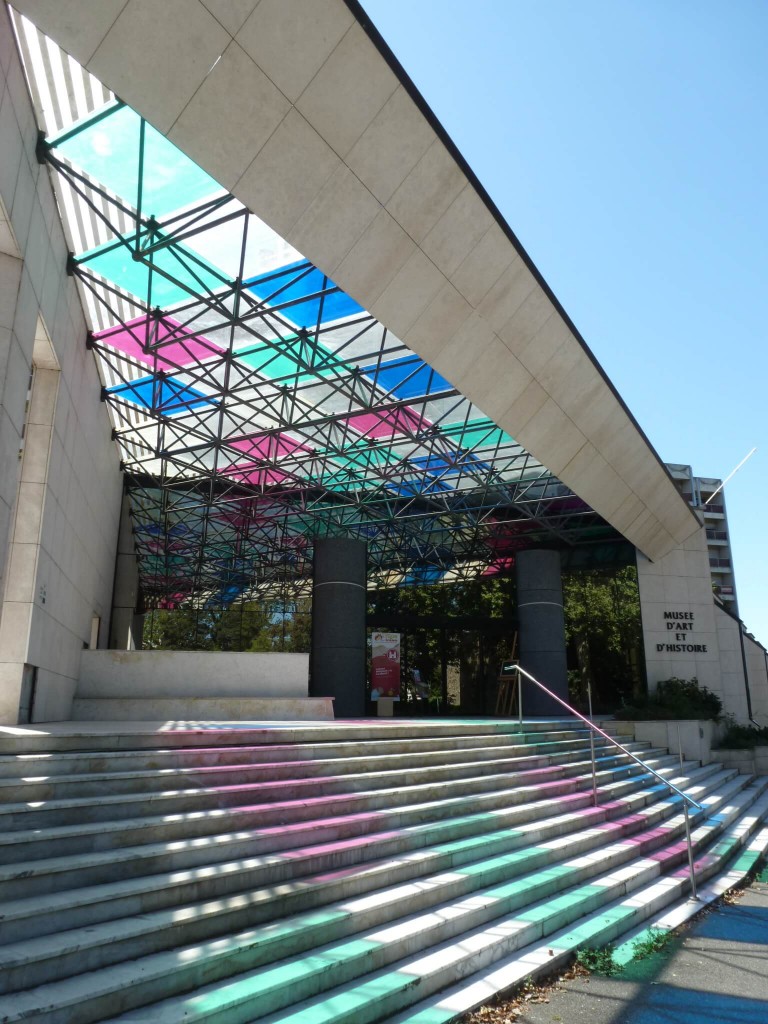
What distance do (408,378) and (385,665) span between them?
9846 millimetres

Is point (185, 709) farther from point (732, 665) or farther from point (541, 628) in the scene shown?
point (732, 665)

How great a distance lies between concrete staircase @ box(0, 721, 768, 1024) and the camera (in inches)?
174

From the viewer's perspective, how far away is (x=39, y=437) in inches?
421

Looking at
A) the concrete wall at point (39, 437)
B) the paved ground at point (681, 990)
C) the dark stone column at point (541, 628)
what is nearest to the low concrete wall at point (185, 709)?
the concrete wall at point (39, 437)

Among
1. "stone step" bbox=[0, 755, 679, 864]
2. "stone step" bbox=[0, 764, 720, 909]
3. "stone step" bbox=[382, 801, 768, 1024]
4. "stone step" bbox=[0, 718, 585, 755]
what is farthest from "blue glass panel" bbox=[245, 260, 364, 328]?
"stone step" bbox=[382, 801, 768, 1024]

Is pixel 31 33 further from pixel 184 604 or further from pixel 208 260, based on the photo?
pixel 184 604

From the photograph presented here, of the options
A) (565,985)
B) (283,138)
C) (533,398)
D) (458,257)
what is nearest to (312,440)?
(533,398)

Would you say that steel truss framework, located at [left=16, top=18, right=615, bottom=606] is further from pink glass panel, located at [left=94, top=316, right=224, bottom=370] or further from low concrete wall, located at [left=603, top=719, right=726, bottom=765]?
low concrete wall, located at [left=603, top=719, right=726, bottom=765]

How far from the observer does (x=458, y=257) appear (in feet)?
34.3

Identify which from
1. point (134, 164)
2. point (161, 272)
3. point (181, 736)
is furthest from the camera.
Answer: point (161, 272)

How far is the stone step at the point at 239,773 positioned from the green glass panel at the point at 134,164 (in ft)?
24.2

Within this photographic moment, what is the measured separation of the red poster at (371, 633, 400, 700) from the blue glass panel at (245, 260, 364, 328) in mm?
11048

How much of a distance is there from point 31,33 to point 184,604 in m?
41.7

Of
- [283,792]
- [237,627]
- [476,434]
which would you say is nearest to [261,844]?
[283,792]
